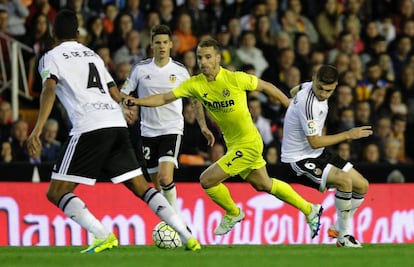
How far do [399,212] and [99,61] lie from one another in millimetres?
6892

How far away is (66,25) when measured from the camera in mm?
12039

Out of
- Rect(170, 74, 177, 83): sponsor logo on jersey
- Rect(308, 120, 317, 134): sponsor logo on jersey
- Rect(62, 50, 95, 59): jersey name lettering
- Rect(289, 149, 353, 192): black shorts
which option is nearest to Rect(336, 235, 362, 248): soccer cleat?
Rect(289, 149, 353, 192): black shorts

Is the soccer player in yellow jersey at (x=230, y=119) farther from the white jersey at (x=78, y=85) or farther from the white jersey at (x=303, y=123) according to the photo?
the white jersey at (x=78, y=85)

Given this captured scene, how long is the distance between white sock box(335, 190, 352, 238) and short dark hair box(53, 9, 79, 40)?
141 inches

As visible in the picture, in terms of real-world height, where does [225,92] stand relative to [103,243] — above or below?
above

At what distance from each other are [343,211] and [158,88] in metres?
2.50

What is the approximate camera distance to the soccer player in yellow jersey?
523 inches

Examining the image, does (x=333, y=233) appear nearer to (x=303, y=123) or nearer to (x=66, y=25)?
(x=303, y=123)

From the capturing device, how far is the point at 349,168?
13961mm

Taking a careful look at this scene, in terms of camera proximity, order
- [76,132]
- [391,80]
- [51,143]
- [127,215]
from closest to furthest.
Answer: [76,132], [127,215], [51,143], [391,80]

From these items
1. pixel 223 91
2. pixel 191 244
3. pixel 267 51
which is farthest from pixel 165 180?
pixel 267 51

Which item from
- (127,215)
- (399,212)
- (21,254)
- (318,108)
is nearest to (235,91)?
(318,108)

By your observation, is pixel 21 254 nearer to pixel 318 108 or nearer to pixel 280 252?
pixel 280 252

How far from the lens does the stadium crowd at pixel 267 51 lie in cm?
1898
